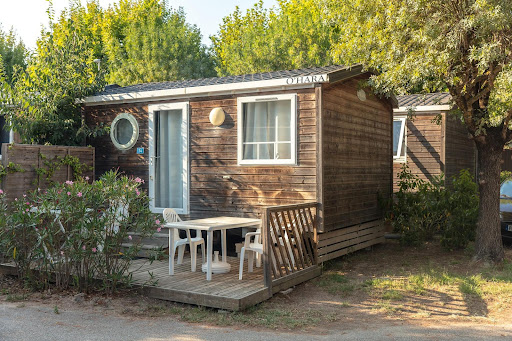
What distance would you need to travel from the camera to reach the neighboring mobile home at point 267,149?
7406 millimetres

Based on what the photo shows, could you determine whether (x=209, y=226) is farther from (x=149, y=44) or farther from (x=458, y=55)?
(x=149, y=44)

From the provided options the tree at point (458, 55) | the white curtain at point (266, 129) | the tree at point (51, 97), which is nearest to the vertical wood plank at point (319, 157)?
the white curtain at point (266, 129)

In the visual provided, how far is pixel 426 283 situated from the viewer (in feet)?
22.5

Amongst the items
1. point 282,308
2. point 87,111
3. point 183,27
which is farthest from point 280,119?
A: point 183,27

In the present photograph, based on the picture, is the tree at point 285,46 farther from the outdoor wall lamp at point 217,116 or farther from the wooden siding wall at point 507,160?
the outdoor wall lamp at point 217,116

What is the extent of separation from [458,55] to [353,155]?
84.2 inches

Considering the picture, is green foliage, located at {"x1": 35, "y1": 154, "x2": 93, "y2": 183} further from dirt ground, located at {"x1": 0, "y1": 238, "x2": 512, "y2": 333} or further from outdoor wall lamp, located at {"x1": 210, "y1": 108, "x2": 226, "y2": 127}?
outdoor wall lamp, located at {"x1": 210, "y1": 108, "x2": 226, "y2": 127}

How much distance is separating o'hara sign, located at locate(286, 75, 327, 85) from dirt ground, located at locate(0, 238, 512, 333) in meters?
2.69

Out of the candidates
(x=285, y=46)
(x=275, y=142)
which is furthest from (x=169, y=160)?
(x=285, y=46)

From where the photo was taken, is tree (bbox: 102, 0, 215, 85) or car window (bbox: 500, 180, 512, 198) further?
tree (bbox: 102, 0, 215, 85)

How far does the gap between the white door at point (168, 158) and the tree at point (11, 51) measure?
56.5 feet

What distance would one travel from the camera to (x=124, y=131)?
361 inches

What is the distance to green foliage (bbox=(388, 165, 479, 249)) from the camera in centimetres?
861

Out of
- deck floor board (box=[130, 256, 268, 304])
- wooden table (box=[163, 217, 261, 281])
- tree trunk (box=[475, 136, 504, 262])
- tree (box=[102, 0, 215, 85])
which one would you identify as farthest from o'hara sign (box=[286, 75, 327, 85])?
tree (box=[102, 0, 215, 85])
